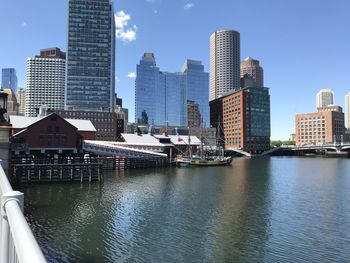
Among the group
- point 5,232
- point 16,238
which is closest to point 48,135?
point 5,232

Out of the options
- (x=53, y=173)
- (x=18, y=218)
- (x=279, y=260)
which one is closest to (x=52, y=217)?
(x=279, y=260)

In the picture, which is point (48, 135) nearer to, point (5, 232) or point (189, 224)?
point (189, 224)

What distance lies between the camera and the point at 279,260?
21.9 metres

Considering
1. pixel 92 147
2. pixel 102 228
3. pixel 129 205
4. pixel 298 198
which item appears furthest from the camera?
pixel 92 147

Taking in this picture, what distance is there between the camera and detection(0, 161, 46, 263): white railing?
3.51m

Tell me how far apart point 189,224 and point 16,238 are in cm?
2787

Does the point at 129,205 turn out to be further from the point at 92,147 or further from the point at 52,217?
the point at 92,147

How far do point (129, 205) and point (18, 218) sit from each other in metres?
36.5

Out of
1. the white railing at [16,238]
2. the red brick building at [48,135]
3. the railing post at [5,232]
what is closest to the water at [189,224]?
the railing post at [5,232]

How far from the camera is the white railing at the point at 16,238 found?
351cm

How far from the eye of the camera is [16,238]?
156 inches

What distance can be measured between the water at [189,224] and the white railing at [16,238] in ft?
58.9

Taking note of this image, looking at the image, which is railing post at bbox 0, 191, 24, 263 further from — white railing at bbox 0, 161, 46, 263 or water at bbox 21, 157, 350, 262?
water at bbox 21, 157, 350, 262

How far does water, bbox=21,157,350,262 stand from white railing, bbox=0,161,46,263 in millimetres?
17940
